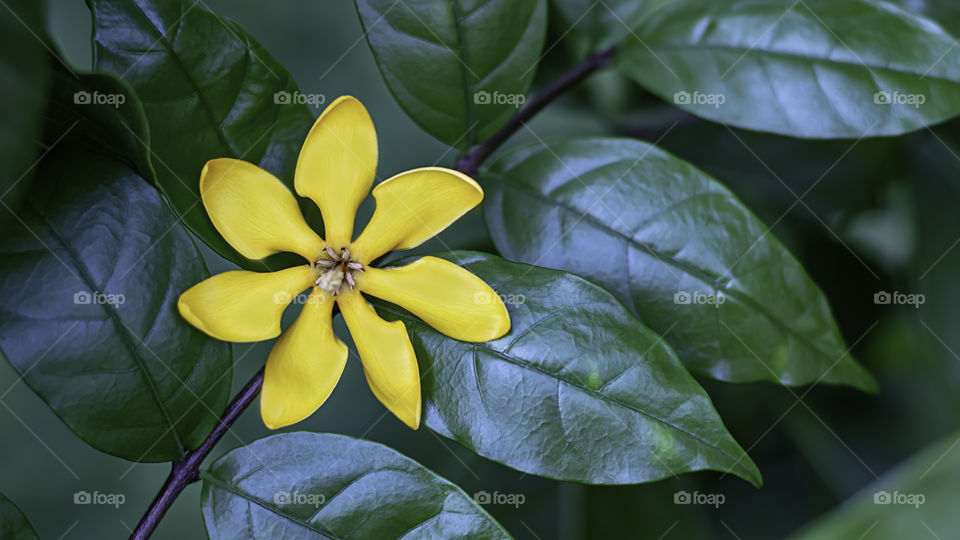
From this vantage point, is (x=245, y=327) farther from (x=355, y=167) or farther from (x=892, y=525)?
(x=892, y=525)

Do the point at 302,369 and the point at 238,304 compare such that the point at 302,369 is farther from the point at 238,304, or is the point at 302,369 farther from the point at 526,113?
the point at 526,113

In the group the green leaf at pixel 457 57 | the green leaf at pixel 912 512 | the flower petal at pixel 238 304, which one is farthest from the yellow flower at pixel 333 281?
the green leaf at pixel 912 512

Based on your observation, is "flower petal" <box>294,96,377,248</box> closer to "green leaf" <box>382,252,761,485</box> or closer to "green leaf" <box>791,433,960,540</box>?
"green leaf" <box>382,252,761,485</box>

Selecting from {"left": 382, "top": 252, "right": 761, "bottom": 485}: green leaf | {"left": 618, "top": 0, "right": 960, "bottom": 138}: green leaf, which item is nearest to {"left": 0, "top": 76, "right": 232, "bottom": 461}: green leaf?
{"left": 382, "top": 252, "right": 761, "bottom": 485}: green leaf

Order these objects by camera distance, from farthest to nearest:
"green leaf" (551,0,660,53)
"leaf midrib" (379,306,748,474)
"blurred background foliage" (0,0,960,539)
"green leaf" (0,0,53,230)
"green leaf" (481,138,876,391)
A: "blurred background foliage" (0,0,960,539) → "green leaf" (551,0,660,53) → "green leaf" (481,138,876,391) → "leaf midrib" (379,306,748,474) → "green leaf" (0,0,53,230)

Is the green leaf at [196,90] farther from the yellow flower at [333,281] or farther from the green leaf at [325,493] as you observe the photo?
the green leaf at [325,493]
